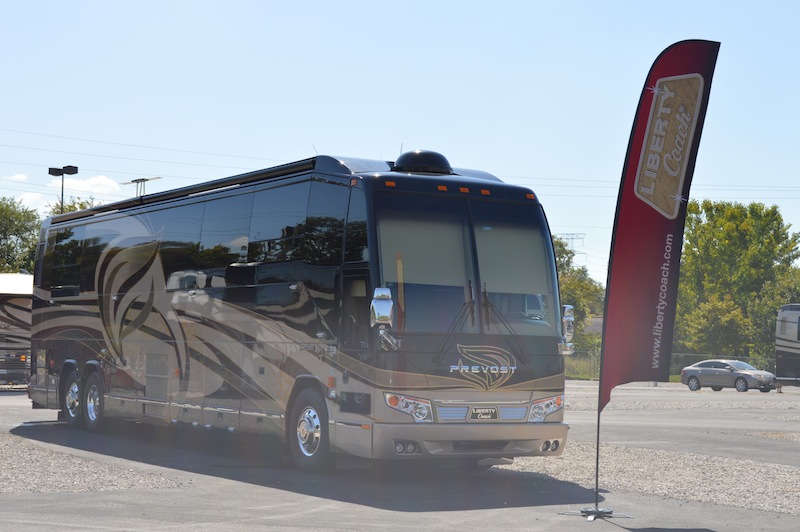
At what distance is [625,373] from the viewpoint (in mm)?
11031

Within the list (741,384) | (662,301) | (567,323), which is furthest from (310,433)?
(741,384)

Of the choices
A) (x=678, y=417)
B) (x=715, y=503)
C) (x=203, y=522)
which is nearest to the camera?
(x=203, y=522)

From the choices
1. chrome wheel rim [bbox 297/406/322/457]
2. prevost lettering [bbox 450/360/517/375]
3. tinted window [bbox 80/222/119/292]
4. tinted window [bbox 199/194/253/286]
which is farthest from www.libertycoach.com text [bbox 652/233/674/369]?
tinted window [bbox 80/222/119/292]

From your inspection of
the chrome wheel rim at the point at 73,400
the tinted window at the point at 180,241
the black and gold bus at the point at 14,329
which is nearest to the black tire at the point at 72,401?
the chrome wheel rim at the point at 73,400

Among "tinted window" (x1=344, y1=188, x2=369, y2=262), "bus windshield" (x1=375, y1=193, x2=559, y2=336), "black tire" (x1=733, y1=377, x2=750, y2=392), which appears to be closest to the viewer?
"bus windshield" (x1=375, y1=193, x2=559, y2=336)

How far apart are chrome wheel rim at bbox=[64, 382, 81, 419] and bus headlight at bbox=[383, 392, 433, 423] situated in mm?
10196

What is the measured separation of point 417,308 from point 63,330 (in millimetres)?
11170

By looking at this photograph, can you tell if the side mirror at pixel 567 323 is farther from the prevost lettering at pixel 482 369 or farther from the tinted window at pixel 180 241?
the tinted window at pixel 180 241

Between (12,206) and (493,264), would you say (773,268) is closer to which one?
(12,206)

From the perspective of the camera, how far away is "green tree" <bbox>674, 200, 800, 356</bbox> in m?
85.6

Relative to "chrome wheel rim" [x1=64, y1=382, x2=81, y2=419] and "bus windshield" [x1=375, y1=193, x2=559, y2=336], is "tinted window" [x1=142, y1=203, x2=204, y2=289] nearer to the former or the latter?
"chrome wheel rim" [x1=64, y1=382, x2=81, y2=419]

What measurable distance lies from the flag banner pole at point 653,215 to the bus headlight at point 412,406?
2396 mm

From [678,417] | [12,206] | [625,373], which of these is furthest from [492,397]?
[12,206]

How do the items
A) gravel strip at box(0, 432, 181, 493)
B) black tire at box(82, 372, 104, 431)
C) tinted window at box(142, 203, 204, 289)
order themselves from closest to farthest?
gravel strip at box(0, 432, 181, 493) < tinted window at box(142, 203, 204, 289) < black tire at box(82, 372, 104, 431)
